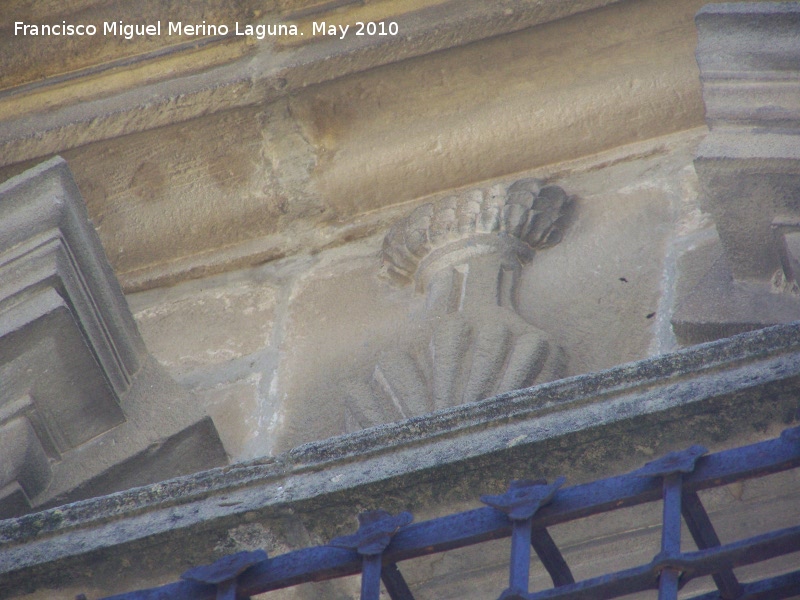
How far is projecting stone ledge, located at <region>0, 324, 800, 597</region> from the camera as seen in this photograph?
1.79 m

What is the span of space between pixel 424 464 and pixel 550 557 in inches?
15.0

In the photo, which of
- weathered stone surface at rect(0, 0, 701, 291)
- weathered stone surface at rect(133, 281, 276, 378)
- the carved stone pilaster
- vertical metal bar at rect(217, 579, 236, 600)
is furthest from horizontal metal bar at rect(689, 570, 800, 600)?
weathered stone surface at rect(0, 0, 701, 291)

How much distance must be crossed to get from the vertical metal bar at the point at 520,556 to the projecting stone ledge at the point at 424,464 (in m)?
0.37

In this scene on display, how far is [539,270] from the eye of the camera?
8.89 feet

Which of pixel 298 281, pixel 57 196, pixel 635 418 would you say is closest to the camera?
pixel 635 418

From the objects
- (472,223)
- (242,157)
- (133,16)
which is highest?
(133,16)

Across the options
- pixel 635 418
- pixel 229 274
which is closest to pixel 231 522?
pixel 635 418

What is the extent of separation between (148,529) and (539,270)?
1163mm

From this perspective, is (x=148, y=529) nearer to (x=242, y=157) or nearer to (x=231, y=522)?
(x=231, y=522)

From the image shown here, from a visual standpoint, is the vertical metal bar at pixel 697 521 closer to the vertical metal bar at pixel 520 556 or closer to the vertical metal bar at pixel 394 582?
the vertical metal bar at pixel 520 556

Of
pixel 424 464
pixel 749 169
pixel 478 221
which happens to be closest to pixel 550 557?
pixel 424 464

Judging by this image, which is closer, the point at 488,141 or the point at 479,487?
the point at 479,487

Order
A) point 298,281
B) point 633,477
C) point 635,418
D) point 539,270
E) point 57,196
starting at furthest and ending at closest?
point 298,281 → point 539,270 → point 57,196 → point 635,418 → point 633,477
